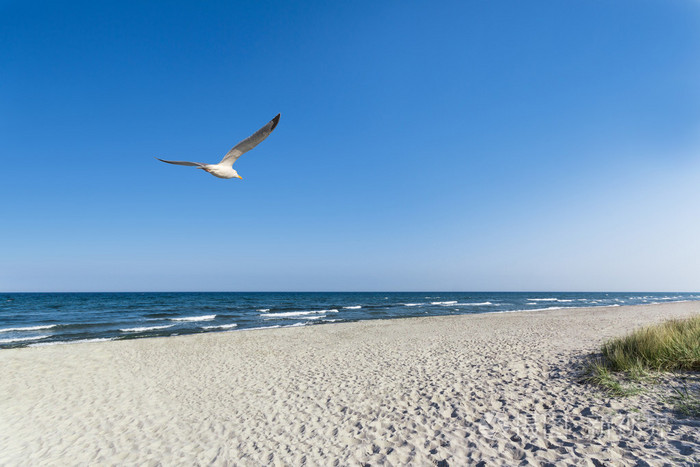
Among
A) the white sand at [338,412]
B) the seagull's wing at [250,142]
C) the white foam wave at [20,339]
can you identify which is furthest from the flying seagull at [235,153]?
the white foam wave at [20,339]

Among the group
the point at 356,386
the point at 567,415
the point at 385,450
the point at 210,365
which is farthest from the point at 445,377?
the point at 210,365

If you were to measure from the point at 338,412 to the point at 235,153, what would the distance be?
5.30m

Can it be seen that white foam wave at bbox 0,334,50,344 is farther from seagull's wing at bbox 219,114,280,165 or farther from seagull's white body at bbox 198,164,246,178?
seagull's wing at bbox 219,114,280,165

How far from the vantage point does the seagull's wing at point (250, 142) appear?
15.0 feet

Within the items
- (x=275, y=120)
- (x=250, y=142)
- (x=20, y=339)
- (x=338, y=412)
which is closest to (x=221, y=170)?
(x=250, y=142)

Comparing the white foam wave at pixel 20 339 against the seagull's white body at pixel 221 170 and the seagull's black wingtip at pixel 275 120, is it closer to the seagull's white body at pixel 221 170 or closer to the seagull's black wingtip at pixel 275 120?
the seagull's white body at pixel 221 170

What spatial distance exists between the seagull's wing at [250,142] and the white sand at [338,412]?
4.68 m

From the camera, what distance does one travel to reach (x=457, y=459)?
176 inches

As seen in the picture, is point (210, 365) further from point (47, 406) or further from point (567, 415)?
point (567, 415)

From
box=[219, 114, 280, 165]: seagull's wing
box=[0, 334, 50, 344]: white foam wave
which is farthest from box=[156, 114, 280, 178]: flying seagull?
box=[0, 334, 50, 344]: white foam wave

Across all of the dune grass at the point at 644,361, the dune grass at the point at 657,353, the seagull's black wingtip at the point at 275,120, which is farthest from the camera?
the dune grass at the point at 657,353

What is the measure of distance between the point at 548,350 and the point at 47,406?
1394 centimetres

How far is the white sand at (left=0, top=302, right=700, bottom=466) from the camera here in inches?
182

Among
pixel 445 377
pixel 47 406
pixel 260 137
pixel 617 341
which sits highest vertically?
pixel 260 137
